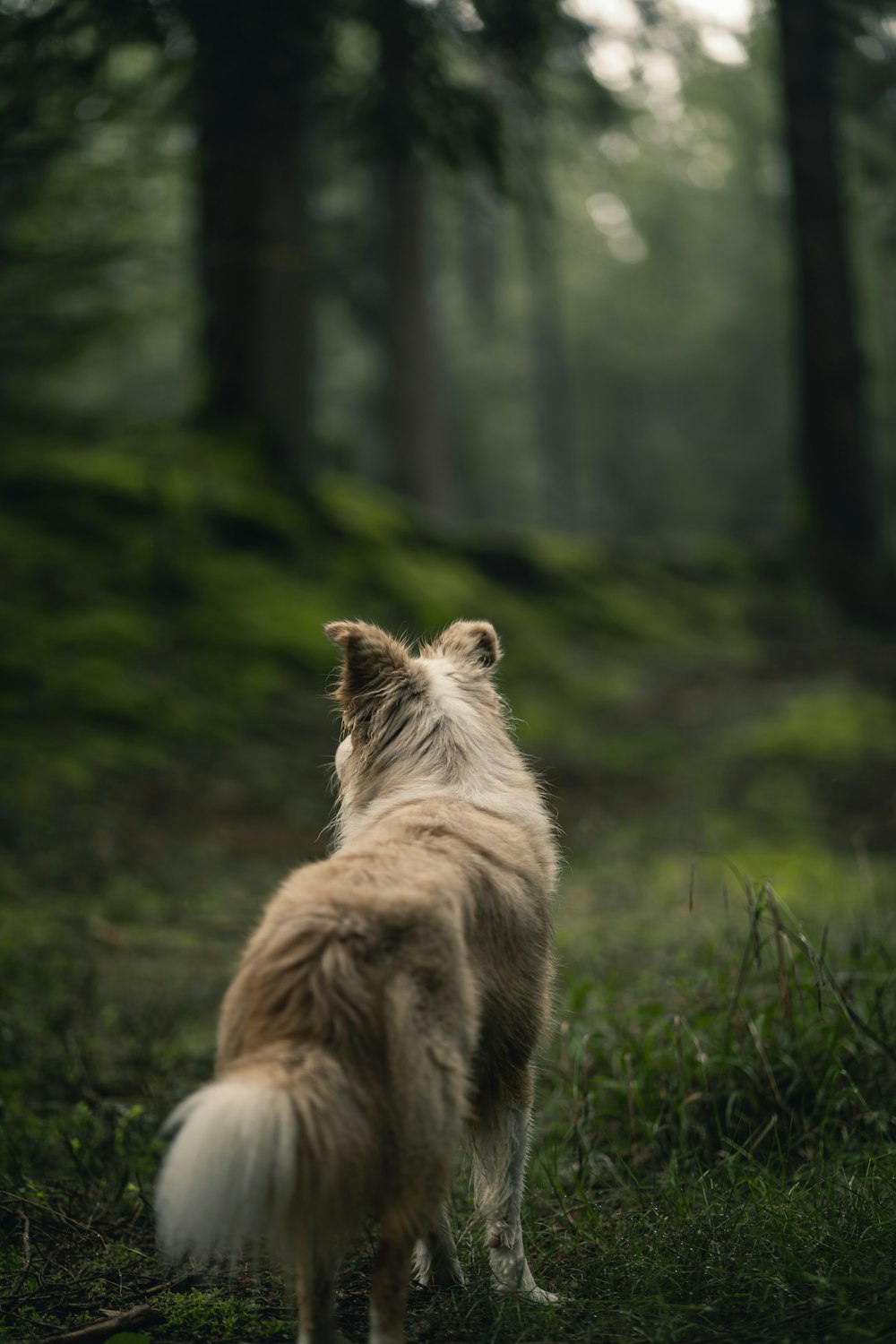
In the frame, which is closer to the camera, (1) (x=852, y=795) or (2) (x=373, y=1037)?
(2) (x=373, y=1037)

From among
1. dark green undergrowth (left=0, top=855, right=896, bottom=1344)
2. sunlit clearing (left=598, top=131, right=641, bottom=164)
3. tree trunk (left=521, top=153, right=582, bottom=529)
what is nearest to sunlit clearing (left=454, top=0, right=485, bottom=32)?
dark green undergrowth (left=0, top=855, right=896, bottom=1344)

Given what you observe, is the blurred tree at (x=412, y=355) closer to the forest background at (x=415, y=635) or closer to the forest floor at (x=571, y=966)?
the forest background at (x=415, y=635)

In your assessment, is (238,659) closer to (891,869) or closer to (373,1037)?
(891,869)

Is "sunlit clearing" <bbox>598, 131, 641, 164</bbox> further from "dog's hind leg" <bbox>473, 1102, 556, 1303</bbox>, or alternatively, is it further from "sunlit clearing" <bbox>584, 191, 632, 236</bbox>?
"dog's hind leg" <bbox>473, 1102, 556, 1303</bbox>

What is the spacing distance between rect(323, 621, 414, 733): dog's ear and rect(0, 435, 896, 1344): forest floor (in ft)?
2.69

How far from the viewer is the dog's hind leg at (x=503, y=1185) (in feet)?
10.4

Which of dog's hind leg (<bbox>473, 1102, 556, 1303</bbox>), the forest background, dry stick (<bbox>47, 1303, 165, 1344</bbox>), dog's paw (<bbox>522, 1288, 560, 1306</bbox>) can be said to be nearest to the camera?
dry stick (<bbox>47, 1303, 165, 1344</bbox>)

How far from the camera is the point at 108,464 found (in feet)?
36.7

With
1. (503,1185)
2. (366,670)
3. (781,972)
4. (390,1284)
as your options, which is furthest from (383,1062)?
(781,972)

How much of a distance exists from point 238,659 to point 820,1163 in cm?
715

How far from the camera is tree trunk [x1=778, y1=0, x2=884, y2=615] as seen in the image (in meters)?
15.3

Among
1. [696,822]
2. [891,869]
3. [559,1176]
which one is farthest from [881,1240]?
[696,822]

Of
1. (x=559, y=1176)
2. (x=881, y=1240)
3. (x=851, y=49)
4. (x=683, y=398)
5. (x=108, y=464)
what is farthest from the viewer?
(x=683, y=398)

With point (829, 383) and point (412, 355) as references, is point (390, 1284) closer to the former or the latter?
point (829, 383)
